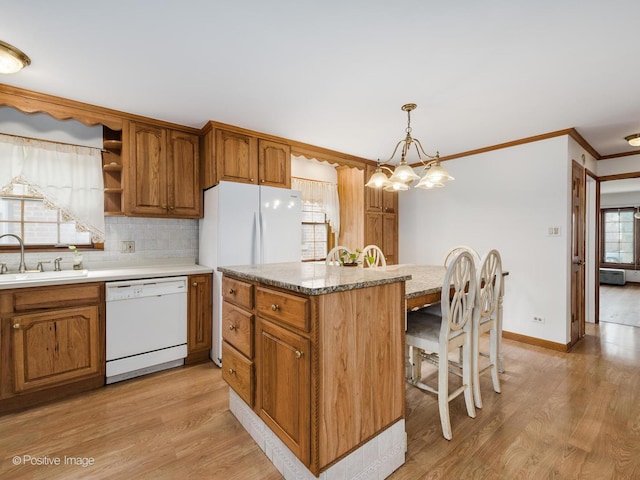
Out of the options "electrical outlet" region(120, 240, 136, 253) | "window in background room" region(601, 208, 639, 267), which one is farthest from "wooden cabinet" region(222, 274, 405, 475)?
"window in background room" region(601, 208, 639, 267)

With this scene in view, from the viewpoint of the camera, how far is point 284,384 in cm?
149

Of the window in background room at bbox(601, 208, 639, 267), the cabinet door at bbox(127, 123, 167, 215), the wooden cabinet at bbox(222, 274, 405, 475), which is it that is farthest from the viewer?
the window in background room at bbox(601, 208, 639, 267)

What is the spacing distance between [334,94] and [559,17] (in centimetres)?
140

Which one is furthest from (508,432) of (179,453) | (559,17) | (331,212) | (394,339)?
(331,212)

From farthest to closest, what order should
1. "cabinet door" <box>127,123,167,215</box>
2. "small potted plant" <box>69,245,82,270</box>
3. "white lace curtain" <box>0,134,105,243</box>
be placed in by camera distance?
"cabinet door" <box>127,123,167,215</box> → "small potted plant" <box>69,245,82,270</box> → "white lace curtain" <box>0,134,105,243</box>

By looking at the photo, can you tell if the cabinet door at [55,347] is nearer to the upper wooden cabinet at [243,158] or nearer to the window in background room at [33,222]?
the window in background room at [33,222]

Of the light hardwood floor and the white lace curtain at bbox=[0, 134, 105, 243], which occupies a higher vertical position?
the white lace curtain at bbox=[0, 134, 105, 243]

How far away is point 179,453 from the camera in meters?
1.72

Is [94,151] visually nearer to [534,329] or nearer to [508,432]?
[508,432]

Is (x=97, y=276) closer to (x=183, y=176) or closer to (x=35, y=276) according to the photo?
(x=35, y=276)

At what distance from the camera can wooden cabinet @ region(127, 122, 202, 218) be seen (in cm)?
282

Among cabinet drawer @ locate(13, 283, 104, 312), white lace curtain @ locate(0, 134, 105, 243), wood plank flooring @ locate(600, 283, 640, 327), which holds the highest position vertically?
white lace curtain @ locate(0, 134, 105, 243)

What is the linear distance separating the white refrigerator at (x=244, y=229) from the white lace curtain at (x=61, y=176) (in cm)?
95

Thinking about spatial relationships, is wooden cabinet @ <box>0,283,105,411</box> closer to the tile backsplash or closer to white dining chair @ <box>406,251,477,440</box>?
the tile backsplash
